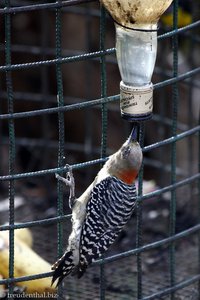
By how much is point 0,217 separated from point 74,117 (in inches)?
58.7

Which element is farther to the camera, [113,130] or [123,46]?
[113,130]

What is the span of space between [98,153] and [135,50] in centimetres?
308

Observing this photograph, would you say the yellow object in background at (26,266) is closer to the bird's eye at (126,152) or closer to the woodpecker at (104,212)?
the woodpecker at (104,212)

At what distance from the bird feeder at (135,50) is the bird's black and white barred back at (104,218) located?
22.2 inches

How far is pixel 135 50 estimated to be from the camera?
428 cm

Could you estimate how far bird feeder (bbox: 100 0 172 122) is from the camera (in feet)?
14.0

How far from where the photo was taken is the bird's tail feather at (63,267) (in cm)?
463

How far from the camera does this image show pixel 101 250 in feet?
A: 15.4

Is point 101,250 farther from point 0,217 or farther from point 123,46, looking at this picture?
point 0,217

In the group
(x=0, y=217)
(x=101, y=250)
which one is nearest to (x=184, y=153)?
(x=0, y=217)

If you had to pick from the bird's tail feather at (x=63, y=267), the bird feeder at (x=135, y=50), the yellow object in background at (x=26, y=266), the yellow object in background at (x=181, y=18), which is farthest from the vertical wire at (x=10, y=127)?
the yellow object in background at (x=181, y=18)

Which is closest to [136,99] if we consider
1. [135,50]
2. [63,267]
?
[135,50]

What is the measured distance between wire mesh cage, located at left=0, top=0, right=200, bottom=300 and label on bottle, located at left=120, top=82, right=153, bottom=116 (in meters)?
0.28

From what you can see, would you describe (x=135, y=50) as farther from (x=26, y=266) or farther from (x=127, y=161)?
(x=26, y=266)
